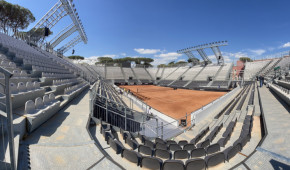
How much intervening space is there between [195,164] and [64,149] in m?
3.49

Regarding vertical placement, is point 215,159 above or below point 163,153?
above

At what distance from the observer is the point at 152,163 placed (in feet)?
11.8

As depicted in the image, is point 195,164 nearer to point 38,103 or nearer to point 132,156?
point 132,156

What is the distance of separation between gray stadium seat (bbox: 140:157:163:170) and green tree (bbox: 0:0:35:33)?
4237 cm

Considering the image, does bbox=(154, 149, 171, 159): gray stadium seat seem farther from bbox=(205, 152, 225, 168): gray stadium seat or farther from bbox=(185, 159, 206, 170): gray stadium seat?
bbox=(205, 152, 225, 168): gray stadium seat

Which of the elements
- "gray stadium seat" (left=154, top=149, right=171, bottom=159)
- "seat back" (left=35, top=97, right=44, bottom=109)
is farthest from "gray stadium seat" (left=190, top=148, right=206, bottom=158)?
"seat back" (left=35, top=97, right=44, bottom=109)

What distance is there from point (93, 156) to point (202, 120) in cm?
981

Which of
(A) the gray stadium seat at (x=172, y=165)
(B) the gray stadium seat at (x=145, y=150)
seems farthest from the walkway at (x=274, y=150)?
(B) the gray stadium seat at (x=145, y=150)

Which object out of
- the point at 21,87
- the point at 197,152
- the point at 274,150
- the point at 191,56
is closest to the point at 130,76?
the point at 191,56

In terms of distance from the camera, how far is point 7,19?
32312mm

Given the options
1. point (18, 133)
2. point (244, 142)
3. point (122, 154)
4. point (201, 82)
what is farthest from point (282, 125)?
point (201, 82)

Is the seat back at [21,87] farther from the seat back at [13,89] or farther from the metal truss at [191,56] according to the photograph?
the metal truss at [191,56]

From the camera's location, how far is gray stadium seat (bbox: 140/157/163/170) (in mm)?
3550

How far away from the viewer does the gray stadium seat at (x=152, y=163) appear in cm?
355
